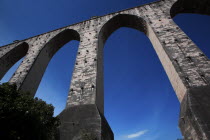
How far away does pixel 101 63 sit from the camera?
8211 mm

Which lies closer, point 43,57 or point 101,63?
point 101,63

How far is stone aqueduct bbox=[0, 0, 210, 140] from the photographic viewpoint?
427 centimetres

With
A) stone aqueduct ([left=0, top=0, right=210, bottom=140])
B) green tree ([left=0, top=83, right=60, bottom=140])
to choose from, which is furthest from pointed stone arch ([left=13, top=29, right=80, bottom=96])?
green tree ([left=0, top=83, right=60, bottom=140])

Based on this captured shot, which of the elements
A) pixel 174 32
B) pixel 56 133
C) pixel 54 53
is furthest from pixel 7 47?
pixel 174 32

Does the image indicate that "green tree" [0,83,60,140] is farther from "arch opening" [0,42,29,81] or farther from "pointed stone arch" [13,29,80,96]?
"arch opening" [0,42,29,81]

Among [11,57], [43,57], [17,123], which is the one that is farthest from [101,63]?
[11,57]

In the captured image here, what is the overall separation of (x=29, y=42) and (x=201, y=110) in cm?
1390

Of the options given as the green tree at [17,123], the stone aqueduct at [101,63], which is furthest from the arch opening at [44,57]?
the green tree at [17,123]

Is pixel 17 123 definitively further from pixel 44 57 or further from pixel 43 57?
pixel 44 57

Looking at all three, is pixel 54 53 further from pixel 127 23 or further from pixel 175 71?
pixel 175 71

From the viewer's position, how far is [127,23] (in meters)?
11.2

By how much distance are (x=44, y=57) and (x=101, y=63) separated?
5775 mm

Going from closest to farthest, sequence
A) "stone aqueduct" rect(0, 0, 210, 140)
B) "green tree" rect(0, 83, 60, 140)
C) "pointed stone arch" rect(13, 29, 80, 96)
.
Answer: "green tree" rect(0, 83, 60, 140) → "stone aqueduct" rect(0, 0, 210, 140) → "pointed stone arch" rect(13, 29, 80, 96)

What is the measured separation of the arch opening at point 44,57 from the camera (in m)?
8.98
